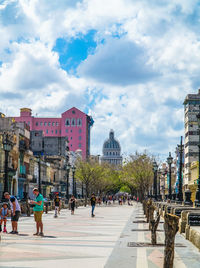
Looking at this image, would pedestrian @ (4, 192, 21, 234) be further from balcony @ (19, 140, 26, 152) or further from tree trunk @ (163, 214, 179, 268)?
balcony @ (19, 140, 26, 152)

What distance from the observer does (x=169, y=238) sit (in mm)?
8547

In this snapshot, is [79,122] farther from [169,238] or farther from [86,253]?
[169,238]

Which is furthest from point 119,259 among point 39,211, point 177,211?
point 177,211

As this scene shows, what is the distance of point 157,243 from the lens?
44.3 ft

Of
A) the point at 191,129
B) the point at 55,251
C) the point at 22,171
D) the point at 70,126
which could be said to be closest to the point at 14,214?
the point at 55,251

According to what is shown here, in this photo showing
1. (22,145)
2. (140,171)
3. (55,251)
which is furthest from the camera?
(140,171)

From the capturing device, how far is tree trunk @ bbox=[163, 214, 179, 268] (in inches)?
331

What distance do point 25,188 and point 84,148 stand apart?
10798cm

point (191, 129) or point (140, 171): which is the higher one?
point (191, 129)

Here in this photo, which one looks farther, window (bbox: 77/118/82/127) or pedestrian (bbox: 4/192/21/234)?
window (bbox: 77/118/82/127)

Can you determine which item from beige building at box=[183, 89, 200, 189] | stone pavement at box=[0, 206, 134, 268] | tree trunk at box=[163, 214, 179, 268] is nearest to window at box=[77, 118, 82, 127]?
beige building at box=[183, 89, 200, 189]

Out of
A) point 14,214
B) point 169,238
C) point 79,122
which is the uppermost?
point 79,122

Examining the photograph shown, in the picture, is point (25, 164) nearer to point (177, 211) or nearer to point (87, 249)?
point (177, 211)

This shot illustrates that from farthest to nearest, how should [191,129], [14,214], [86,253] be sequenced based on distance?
1. [191,129]
2. [14,214]
3. [86,253]
